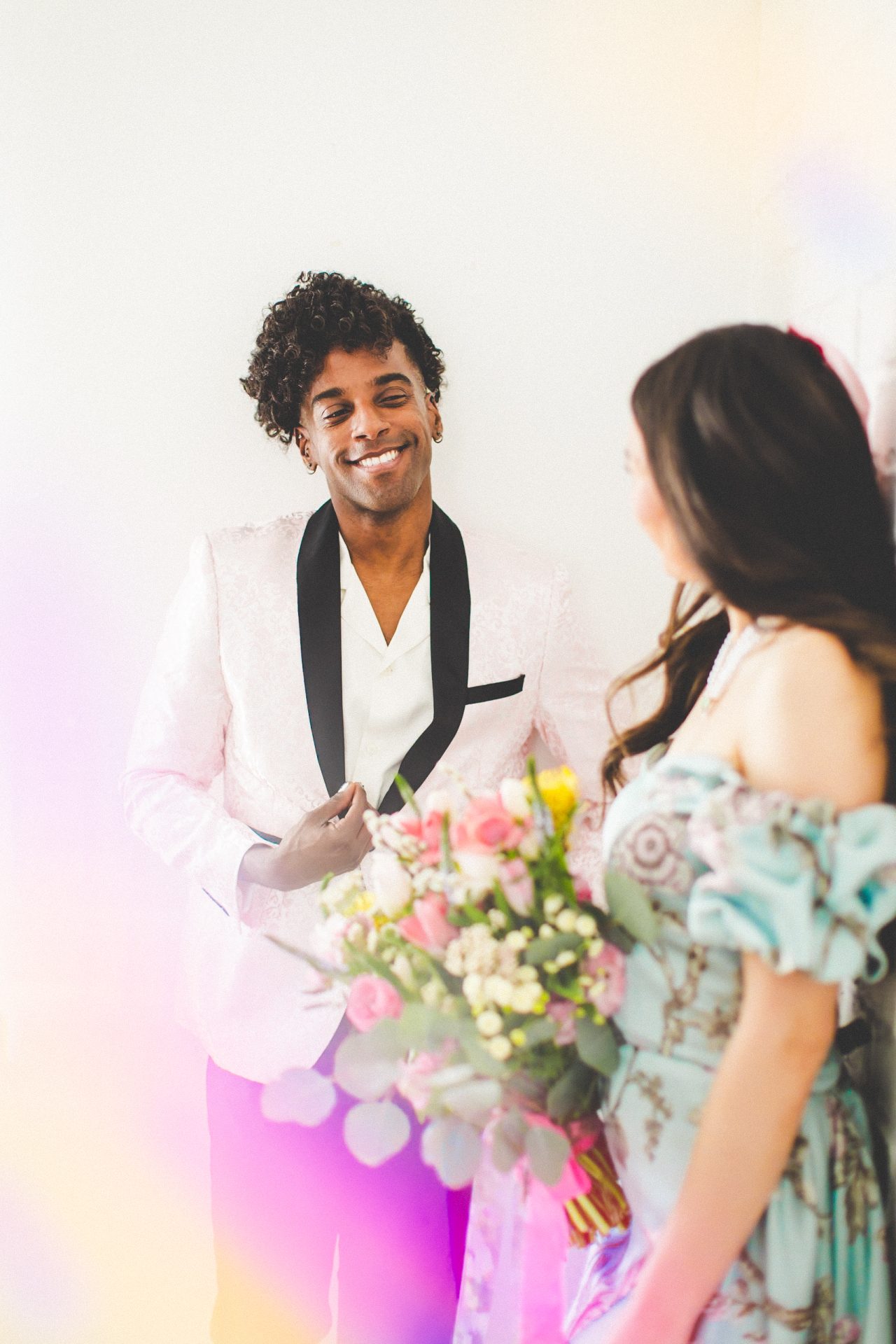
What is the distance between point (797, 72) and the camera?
193 cm

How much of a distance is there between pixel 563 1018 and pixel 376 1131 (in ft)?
0.87

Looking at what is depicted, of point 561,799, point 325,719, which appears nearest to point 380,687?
point 325,719

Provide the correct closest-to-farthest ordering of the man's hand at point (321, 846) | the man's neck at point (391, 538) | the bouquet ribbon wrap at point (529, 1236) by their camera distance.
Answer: the bouquet ribbon wrap at point (529, 1236), the man's hand at point (321, 846), the man's neck at point (391, 538)

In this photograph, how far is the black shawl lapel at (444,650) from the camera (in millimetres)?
1912

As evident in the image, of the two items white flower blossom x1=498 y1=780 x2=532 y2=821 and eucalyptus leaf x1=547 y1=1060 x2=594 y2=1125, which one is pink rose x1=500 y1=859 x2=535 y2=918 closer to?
white flower blossom x1=498 y1=780 x2=532 y2=821

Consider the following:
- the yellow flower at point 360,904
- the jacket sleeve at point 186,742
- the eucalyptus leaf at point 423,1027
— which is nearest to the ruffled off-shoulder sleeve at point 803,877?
the eucalyptus leaf at point 423,1027

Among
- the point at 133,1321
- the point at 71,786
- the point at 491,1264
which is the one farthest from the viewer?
the point at 133,1321

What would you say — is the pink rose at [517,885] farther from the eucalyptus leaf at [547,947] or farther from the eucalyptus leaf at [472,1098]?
the eucalyptus leaf at [472,1098]

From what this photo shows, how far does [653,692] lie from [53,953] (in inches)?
56.6

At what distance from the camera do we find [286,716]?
6.41 ft

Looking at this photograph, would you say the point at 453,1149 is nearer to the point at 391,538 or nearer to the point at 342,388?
the point at 391,538

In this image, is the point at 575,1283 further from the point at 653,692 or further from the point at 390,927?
the point at 653,692

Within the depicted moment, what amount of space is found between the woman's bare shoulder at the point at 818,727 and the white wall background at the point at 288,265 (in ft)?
3.55

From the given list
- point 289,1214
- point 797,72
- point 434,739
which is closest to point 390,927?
point 434,739
